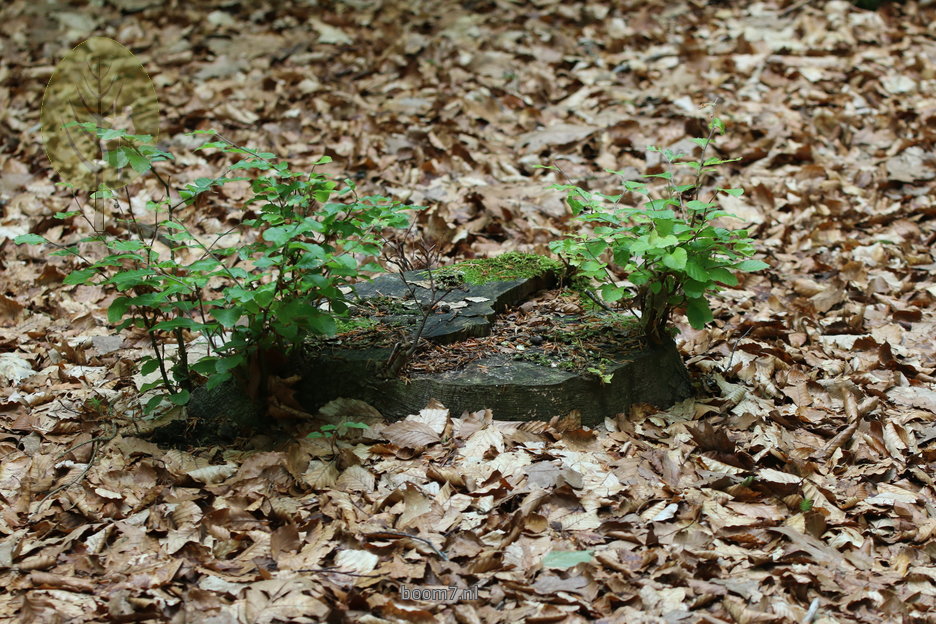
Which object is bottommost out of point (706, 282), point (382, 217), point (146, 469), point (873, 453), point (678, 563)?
Answer: point (873, 453)

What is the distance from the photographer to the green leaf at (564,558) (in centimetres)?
252

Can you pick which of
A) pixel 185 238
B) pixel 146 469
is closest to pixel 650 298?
pixel 185 238

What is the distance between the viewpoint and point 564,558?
2549 mm

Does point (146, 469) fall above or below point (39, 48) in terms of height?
below

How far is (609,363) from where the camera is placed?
329 cm

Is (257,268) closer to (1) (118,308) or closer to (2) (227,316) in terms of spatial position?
(2) (227,316)

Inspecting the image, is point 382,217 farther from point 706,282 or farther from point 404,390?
point 706,282

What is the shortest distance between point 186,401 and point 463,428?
1031mm

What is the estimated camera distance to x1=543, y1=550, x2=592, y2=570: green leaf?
252 centimetres

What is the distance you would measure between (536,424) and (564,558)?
69 cm

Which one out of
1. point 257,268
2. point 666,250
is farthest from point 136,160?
point 666,250

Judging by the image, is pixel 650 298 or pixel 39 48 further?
pixel 39 48

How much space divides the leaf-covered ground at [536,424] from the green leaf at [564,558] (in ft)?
0.04

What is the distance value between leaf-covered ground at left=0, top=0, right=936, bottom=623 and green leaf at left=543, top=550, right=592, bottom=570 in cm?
1
